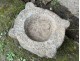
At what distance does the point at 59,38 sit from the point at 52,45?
0.30ft

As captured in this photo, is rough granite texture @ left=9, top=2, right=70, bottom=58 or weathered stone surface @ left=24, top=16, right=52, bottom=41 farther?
weathered stone surface @ left=24, top=16, right=52, bottom=41

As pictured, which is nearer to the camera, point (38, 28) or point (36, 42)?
point (36, 42)

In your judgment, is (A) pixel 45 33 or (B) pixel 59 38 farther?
(A) pixel 45 33

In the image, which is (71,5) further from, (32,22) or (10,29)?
(10,29)

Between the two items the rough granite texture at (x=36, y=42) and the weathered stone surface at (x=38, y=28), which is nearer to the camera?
the rough granite texture at (x=36, y=42)

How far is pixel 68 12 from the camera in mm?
2438

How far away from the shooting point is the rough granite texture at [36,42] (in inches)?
79.4

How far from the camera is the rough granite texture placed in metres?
2.02

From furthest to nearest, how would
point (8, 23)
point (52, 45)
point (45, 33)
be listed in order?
point (8, 23) < point (45, 33) < point (52, 45)

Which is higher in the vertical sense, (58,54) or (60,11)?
(60,11)

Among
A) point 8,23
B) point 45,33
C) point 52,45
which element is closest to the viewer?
point 52,45

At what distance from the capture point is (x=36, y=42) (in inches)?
80.9

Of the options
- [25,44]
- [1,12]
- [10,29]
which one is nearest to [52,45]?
[25,44]

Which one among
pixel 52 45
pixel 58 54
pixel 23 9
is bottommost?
pixel 58 54
